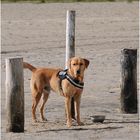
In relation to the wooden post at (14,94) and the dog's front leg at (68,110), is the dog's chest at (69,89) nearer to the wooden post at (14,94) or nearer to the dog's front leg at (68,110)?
the dog's front leg at (68,110)

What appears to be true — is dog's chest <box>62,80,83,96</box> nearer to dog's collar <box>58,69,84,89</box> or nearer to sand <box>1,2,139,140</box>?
dog's collar <box>58,69,84,89</box>

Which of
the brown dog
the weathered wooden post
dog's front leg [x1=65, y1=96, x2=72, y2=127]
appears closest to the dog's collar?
the brown dog

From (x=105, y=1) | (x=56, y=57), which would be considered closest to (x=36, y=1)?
(x=105, y=1)

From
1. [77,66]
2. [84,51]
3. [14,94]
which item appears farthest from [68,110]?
[84,51]

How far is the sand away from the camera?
11.8 m

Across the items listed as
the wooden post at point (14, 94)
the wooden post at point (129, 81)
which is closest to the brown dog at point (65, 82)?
the wooden post at point (14, 94)

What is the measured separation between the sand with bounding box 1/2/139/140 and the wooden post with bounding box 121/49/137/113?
0.21 m

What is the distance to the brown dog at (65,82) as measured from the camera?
39.1ft

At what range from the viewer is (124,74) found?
43.3 feet

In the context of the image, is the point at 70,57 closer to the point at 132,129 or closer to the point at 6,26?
the point at 132,129

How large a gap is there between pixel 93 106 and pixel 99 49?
8760mm

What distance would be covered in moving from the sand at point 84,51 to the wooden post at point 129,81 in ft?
0.68

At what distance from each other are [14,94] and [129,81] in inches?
97.2

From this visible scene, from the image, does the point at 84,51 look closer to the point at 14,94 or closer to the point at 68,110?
the point at 68,110
